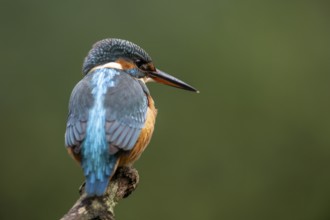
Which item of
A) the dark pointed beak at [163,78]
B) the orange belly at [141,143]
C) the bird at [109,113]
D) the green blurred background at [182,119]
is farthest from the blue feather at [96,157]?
the green blurred background at [182,119]

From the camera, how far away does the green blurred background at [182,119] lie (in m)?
6.17

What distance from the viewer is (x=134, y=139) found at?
3701mm

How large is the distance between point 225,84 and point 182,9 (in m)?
0.69

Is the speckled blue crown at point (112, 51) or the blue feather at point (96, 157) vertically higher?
the speckled blue crown at point (112, 51)

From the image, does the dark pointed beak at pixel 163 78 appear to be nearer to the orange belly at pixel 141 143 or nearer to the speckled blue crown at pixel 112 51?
the speckled blue crown at pixel 112 51

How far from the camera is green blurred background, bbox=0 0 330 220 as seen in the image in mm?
6172

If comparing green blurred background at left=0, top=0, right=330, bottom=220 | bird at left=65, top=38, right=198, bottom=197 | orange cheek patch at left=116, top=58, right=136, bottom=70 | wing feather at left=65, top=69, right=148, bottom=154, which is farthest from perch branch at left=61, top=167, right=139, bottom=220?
green blurred background at left=0, top=0, right=330, bottom=220

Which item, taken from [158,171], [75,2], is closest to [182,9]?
[75,2]

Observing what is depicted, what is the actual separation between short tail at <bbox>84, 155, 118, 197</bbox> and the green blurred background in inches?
101

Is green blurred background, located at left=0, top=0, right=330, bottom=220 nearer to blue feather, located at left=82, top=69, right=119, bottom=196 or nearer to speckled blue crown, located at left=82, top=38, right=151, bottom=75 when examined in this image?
speckled blue crown, located at left=82, top=38, right=151, bottom=75

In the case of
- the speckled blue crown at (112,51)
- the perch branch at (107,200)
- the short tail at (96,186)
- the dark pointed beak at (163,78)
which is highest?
the speckled blue crown at (112,51)

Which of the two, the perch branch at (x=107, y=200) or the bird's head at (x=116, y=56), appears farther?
the bird's head at (x=116, y=56)

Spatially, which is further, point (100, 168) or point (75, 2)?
point (75, 2)

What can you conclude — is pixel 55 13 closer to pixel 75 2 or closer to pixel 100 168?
pixel 75 2
